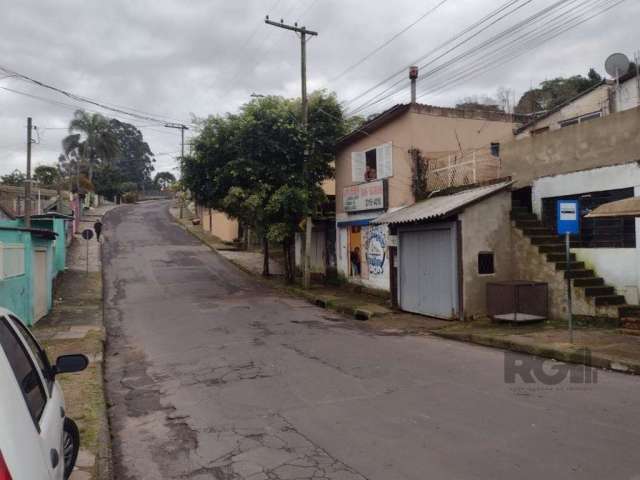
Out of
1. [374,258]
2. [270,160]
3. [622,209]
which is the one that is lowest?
[374,258]

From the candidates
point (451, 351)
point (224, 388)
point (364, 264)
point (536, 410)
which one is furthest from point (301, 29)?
point (536, 410)

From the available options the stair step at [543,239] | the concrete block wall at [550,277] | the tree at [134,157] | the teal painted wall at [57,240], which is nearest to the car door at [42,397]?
the concrete block wall at [550,277]

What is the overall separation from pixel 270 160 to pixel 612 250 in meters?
12.7

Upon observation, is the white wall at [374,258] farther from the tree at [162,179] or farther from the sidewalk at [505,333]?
the tree at [162,179]

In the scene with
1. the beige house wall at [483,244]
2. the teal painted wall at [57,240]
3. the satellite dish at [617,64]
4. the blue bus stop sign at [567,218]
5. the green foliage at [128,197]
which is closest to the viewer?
the blue bus stop sign at [567,218]

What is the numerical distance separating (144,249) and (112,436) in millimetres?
27238

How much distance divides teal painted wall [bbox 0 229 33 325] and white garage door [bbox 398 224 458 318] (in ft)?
33.7

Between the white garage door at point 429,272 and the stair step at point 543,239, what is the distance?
200 centimetres

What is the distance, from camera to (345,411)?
6324 millimetres

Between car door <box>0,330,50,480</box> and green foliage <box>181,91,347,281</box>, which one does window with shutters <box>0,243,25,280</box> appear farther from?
car door <box>0,330,50,480</box>

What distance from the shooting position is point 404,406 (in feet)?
21.2

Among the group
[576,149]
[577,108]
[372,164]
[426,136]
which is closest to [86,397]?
[576,149]

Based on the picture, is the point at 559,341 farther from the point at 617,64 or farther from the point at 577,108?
the point at 577,108

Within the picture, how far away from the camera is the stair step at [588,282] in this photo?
12.2m
